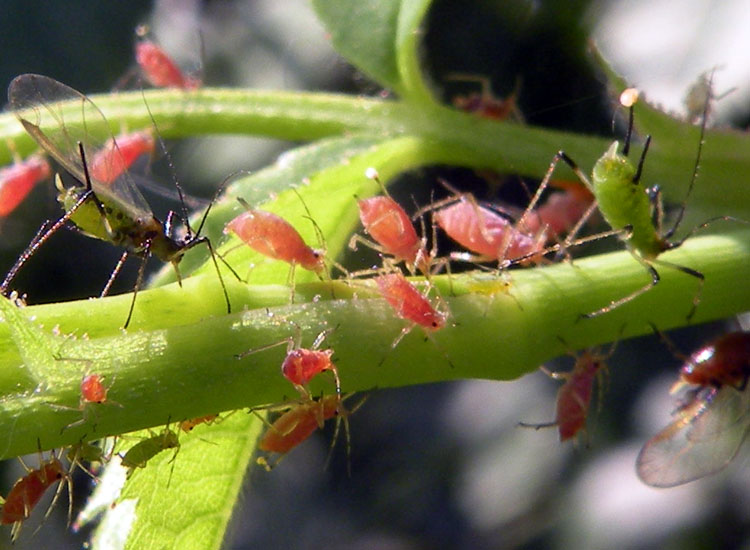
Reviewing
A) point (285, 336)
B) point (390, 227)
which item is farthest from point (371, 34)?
point (285, 336)

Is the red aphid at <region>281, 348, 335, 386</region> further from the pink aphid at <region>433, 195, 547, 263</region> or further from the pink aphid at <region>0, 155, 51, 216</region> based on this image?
the pink aphid at <region>0, 155, 51, 216</region>

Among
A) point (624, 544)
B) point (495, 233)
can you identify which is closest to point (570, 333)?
point (495, 233)

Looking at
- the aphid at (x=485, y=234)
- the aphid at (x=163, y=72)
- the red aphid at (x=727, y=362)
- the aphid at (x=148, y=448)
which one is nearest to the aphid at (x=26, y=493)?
the aphid at (x=148, y=448)

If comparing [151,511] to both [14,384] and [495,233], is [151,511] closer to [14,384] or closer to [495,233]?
[14,384]

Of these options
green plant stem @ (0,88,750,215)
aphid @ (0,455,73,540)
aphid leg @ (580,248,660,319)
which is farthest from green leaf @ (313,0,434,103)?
aphid @ (0,455,73,540)

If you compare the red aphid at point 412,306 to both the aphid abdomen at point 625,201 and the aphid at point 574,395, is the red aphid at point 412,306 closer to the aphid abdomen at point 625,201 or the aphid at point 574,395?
the aphid abdomen at point 625,201

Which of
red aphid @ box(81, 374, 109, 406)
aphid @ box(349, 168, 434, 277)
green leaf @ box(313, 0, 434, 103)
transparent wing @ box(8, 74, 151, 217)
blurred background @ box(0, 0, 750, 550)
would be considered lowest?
blurred background @ box(0, 0, 750, 550)
